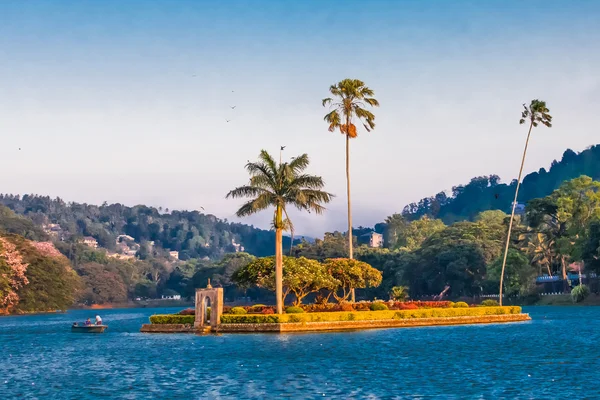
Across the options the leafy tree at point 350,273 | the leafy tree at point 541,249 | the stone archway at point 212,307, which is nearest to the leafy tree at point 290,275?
the leafy tree at point 350,273

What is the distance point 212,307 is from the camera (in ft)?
228

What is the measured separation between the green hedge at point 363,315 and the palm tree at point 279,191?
3224mm

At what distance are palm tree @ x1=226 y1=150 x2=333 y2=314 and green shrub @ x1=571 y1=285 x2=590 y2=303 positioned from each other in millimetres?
77281

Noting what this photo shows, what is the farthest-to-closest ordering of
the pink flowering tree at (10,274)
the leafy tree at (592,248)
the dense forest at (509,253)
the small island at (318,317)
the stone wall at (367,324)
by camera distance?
the pink flowering tree at (10,274) < the dense forest at (509,253) < the leafy tree at (592,248) < the small island at (318,317) < the stone wall at (367,324)

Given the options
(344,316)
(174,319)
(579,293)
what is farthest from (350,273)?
(579,293)

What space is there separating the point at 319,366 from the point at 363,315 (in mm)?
26299

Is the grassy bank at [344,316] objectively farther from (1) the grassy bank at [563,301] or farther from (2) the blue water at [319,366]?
(1) the grassy bank at [563,301]

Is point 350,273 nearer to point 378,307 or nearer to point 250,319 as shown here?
point 378,307

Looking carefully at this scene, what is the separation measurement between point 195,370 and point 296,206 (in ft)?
91.9

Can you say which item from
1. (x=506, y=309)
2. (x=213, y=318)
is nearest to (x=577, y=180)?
(x=506, y=309)

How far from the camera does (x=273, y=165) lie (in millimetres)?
70312

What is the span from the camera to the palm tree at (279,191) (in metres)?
70.1

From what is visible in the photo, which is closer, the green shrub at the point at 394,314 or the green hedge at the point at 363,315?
the green hedge at the point at 363,315

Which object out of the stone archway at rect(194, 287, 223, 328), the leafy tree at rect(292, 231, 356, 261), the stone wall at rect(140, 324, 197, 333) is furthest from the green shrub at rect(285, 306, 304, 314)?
the leafy tree at rect(292, 231, 356, 261)
